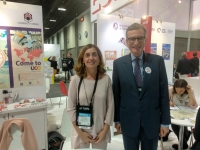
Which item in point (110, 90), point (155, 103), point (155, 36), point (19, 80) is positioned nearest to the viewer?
point (155, 103)

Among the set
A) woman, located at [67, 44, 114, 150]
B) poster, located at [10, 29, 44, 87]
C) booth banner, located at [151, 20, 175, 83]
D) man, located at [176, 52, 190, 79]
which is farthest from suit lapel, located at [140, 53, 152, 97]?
man, located at [176, 52, 190, 79]

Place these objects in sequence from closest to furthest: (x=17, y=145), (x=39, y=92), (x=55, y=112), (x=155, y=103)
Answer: (x=155, y=103), (x=17, y=145), (x=39, y=92), (x=55, y=112)

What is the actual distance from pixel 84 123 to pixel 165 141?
2072mm

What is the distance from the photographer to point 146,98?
1273mm

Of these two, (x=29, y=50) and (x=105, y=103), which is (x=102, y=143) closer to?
(x=105, y=103)

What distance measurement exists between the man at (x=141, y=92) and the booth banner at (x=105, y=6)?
3.61 feet

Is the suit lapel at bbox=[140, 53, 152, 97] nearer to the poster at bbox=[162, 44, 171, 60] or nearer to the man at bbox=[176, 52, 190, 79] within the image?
the poster at bbox=[162, 44, 171, 60]

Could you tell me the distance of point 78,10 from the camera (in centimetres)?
883

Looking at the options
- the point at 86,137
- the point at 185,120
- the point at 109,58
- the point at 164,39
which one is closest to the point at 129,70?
the point at 86,137

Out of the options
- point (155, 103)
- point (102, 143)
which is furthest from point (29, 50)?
point (155, 103)

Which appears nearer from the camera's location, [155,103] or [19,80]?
[155,103]

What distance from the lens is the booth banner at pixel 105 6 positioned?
7.30 feet

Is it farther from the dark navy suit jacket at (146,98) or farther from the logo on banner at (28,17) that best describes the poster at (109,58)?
the dark navy suit jacket at (146,98)

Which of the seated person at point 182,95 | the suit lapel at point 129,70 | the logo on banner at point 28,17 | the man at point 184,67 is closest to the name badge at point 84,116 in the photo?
the suit lapel at point 129,70
